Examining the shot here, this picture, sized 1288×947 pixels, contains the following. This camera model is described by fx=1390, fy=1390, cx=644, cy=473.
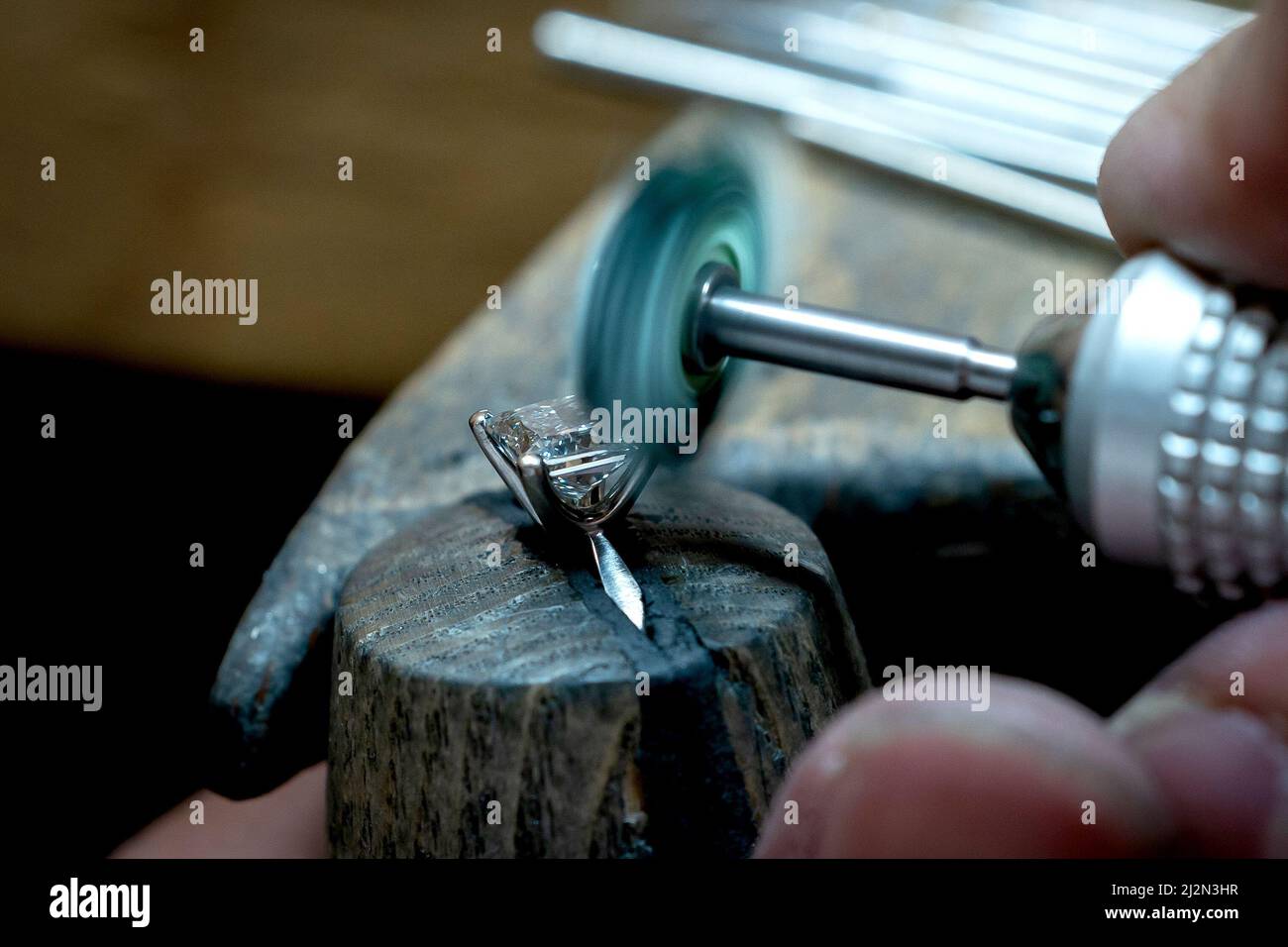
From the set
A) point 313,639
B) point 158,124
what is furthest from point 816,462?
point 158,124

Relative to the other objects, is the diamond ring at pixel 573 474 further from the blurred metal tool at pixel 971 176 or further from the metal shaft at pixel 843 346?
the blurred metal tool at pixel 971 176

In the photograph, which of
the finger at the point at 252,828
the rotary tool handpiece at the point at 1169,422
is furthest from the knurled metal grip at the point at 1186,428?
the finger at the point at 252,828

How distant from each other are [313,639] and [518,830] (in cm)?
14

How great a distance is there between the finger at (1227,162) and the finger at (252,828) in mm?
283

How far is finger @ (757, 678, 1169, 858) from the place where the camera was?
238 mm

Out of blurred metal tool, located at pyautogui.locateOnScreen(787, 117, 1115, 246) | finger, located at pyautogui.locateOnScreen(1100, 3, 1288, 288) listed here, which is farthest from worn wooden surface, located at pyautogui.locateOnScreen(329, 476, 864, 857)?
blurred metal tool, located at pyautogui.locateOnScreen(787, 117, 1115, 246)

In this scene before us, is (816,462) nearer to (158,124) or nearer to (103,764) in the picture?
(103,764)

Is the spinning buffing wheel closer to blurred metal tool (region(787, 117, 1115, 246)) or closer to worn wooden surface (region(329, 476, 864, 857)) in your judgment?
worn wooden surface (region(329, 476, 864, 857))

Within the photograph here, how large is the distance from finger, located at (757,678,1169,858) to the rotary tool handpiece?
0.04 meters

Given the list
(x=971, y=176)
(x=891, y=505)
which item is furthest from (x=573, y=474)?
(x=971, y=176)

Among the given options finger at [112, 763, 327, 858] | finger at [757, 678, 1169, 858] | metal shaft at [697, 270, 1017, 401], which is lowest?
finger at [112, 763, 327, 858]

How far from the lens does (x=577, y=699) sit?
0.89ft

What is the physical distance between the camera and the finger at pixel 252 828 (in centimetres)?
43

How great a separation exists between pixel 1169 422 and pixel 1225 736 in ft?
0.21
